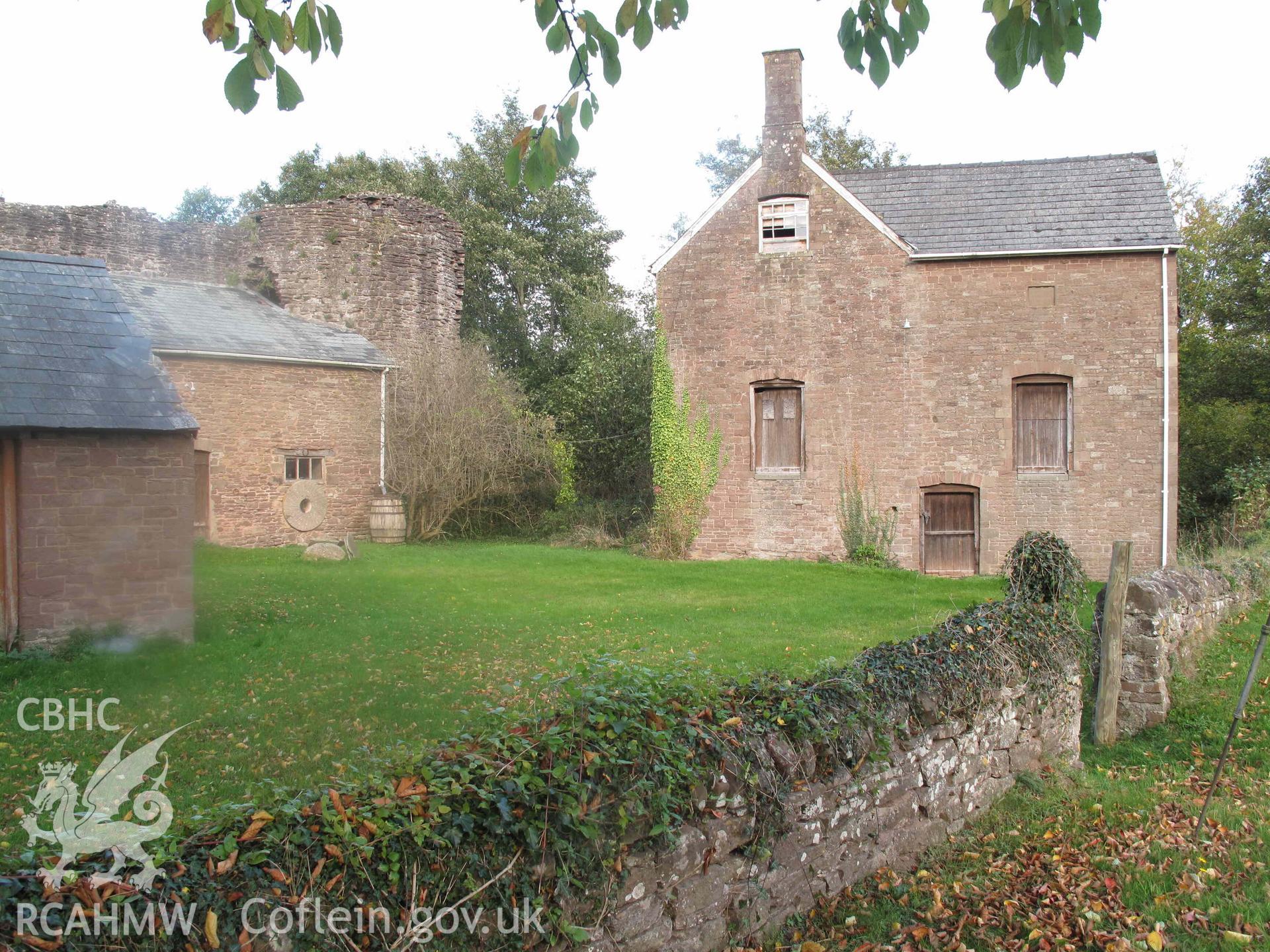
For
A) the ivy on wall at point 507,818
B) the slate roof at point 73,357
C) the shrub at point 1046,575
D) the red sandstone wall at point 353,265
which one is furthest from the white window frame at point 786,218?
the ivy on wall at point 507,818

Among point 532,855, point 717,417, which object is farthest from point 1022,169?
point 532,855

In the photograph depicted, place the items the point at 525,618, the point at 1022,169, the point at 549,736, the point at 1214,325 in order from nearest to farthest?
the point at 549,736 → the point at 525,618 → the point at 1022,169 → the point at 1214,325

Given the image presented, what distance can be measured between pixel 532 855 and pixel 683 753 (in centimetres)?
85

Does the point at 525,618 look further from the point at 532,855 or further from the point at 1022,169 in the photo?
the point at 1022,169

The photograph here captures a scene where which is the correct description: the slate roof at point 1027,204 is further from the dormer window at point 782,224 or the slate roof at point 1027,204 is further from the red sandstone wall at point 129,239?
the red sandstone wall at point 129,239

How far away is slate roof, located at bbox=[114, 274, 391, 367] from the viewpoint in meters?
18.7

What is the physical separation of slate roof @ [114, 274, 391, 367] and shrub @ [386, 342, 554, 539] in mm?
1194

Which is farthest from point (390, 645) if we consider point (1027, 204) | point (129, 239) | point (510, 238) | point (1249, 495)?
point (510, 238)

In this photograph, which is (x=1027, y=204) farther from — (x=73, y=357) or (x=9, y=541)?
(x=9, y=541)

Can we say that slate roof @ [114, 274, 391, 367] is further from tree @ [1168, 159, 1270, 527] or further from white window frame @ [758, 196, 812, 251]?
tree @ [1168, 159, 1270, 527]

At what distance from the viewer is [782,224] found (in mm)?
17453

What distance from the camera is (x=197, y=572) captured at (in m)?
16.2

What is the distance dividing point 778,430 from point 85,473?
39.7 feet

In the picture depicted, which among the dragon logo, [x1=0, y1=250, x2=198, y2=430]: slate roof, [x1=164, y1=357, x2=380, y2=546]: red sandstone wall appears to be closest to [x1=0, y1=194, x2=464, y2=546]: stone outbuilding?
[x1=164, y1=357, x2=380, y2=546]: red sandstone wall
